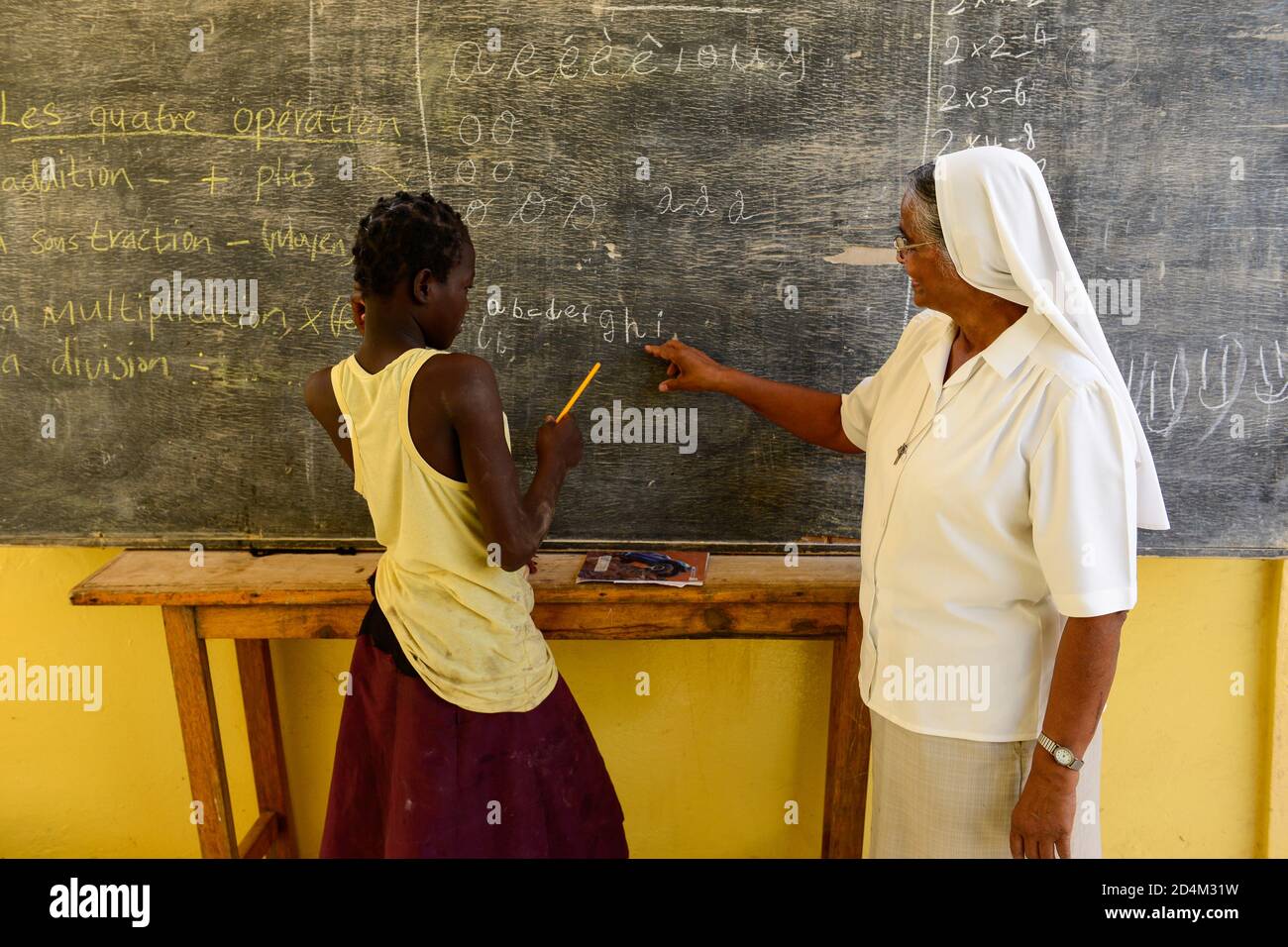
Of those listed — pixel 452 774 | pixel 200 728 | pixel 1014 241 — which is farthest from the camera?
pixel 200 728

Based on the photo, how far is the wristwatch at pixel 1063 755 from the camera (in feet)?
5.24

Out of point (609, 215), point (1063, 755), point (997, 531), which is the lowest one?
point (1063, 755)

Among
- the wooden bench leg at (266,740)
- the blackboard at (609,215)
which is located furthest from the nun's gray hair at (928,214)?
the wooden bench leg at (266,740)

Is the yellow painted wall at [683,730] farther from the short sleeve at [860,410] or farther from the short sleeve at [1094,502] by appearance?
the short sleeve at [1094,502]

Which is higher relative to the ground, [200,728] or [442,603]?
[442,603]

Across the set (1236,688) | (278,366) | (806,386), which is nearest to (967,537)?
(806,386)

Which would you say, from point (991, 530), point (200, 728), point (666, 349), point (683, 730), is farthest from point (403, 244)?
point (683, 730)

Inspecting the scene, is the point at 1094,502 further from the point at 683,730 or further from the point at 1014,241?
the point at 683,730

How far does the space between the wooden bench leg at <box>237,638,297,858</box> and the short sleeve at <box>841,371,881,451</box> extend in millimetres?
1587

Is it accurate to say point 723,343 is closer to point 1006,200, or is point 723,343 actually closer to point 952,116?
point 952,116

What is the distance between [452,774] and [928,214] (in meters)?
1.33

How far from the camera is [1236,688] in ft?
8.29

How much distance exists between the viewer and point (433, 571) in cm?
179

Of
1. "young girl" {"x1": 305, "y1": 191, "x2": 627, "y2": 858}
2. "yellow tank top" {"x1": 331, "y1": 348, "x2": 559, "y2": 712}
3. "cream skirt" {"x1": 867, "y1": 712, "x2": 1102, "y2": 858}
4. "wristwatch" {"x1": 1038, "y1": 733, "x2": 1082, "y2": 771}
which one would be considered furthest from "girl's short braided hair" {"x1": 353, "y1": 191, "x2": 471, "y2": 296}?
"wristwatch" {"x1": 1038, "y1": 733, "x2": 1082, "y2": 771}
